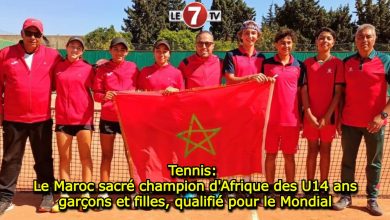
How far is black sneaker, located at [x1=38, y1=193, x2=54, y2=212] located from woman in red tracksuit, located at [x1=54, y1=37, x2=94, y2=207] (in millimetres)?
367

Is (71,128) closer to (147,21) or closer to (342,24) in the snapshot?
(342,24)

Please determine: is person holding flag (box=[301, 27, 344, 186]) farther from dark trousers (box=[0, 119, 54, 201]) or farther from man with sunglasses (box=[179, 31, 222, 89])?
dark trousers (box=[0, 119, 54, 201])

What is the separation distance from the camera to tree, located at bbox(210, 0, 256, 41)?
166ft

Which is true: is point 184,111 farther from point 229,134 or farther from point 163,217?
point 163,217

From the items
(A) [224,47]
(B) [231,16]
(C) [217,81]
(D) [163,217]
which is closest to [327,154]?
(C) [217,81]

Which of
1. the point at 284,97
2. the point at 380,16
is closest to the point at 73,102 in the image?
the point at 284,97

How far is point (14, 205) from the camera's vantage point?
5309mm

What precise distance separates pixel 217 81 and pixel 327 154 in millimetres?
1707

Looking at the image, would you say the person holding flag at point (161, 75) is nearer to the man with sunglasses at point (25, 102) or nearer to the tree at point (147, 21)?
the man with sunglasses at point (25, 102)

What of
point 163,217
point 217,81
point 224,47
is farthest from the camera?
point 224,47

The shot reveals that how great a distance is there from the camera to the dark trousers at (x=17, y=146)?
5.02 metres

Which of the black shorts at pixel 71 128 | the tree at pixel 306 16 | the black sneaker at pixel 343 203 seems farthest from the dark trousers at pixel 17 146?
the tree at pixel 306 16

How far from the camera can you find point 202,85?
521cm

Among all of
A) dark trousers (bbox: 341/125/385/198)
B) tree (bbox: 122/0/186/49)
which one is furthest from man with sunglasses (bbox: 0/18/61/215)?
tree (bbox: 122/0/186/49)
